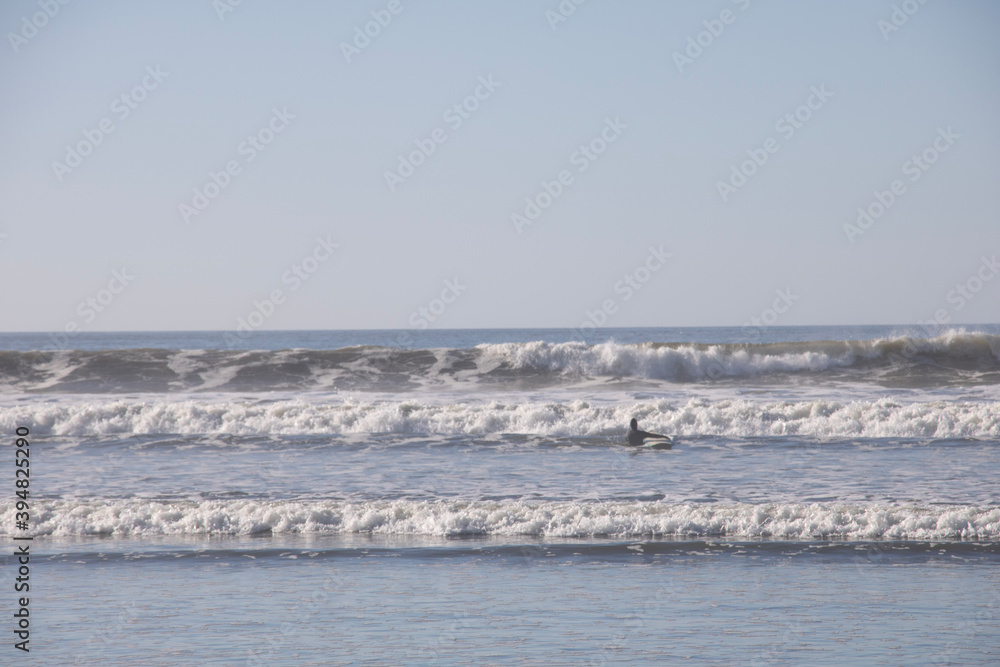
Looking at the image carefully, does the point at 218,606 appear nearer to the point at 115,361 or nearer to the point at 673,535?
the point at 673,535

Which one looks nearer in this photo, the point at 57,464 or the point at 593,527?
the point at 593,527

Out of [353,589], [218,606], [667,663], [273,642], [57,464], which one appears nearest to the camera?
[667,663]

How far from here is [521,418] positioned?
21.6 metres

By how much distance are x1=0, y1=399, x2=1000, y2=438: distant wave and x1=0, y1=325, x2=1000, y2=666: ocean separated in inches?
3.1

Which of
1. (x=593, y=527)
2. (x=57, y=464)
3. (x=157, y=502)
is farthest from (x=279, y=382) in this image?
(x=593, y=527)

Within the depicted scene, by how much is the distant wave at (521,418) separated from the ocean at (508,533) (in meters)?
0.08

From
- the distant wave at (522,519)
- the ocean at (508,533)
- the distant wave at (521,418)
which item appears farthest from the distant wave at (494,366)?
the distant wave at (522,519)

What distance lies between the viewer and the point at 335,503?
12.7 m

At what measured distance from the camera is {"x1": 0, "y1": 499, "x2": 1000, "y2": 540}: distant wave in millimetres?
10906

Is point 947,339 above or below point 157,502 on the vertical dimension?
above

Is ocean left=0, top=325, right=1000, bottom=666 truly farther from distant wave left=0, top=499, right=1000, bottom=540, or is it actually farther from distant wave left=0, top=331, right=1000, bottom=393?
distant wave left=0, top=331, right=1000, bottom=393

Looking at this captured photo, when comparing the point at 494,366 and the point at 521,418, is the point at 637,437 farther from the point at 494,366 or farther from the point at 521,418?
the point at 494,366

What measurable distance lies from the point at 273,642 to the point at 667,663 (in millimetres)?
3336

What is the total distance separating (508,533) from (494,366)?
897 inches
